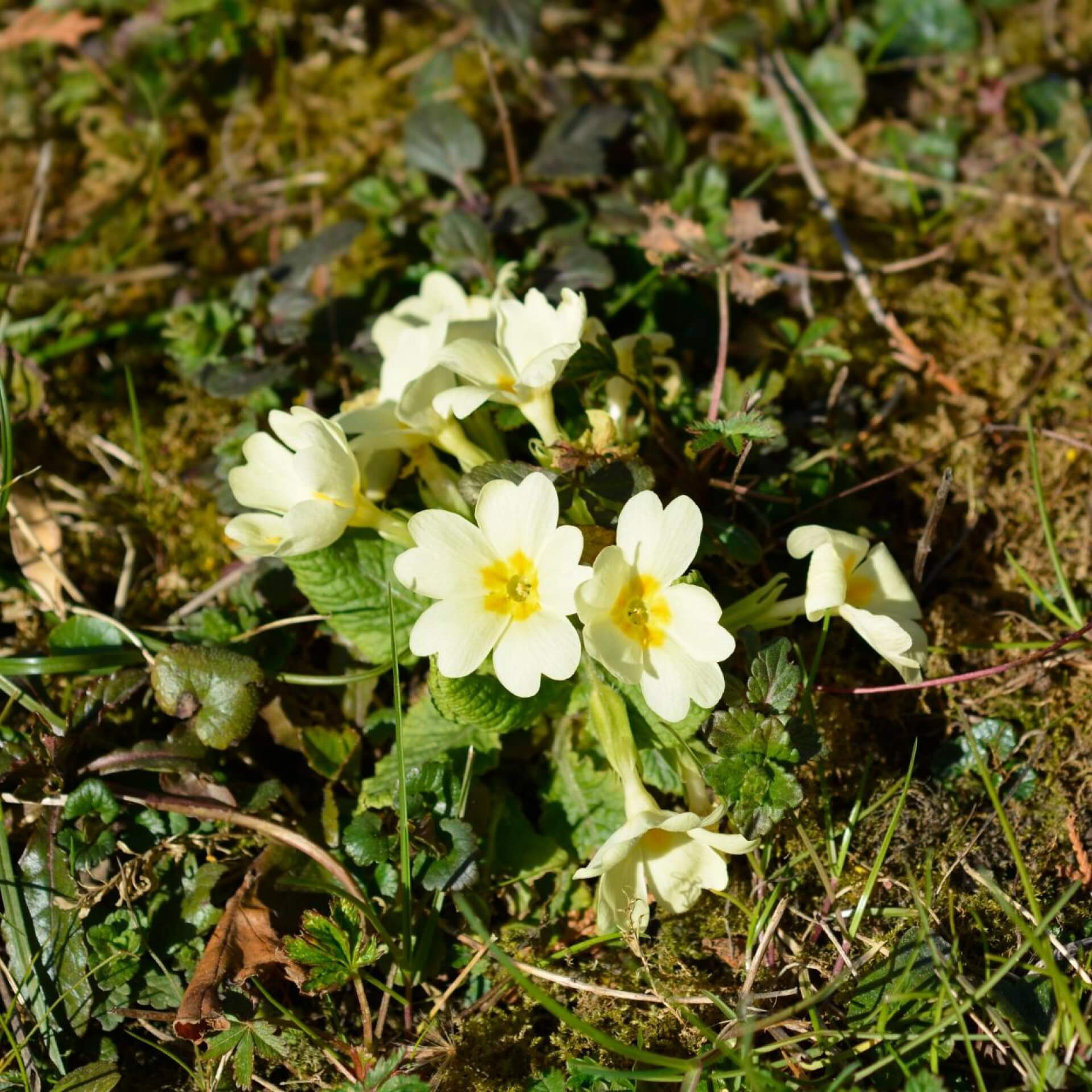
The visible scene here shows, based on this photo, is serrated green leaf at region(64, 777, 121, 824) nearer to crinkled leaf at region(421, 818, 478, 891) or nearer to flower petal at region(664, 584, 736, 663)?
crinkled leaf at region(421, 818, 478, 891)

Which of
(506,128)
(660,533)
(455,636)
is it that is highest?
(506,128)

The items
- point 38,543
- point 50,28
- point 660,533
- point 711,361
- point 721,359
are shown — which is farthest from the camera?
point 50,28

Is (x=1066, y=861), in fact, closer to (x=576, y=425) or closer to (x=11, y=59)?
(x=576, y=425)

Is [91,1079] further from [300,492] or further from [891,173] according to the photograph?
[891,173]

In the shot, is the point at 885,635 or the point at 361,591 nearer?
the point at 885,635

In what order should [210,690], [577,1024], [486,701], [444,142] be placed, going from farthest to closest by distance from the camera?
[444,142] < [210,690] < [486,701] < [577,1024]

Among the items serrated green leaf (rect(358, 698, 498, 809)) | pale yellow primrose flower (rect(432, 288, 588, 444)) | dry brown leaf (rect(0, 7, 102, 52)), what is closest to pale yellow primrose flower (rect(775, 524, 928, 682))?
pale yellow primrose flower (rect(432, 288, 588, 444))

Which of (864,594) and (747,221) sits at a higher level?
(747,221)

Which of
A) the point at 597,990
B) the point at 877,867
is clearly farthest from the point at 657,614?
the point at 597,990
